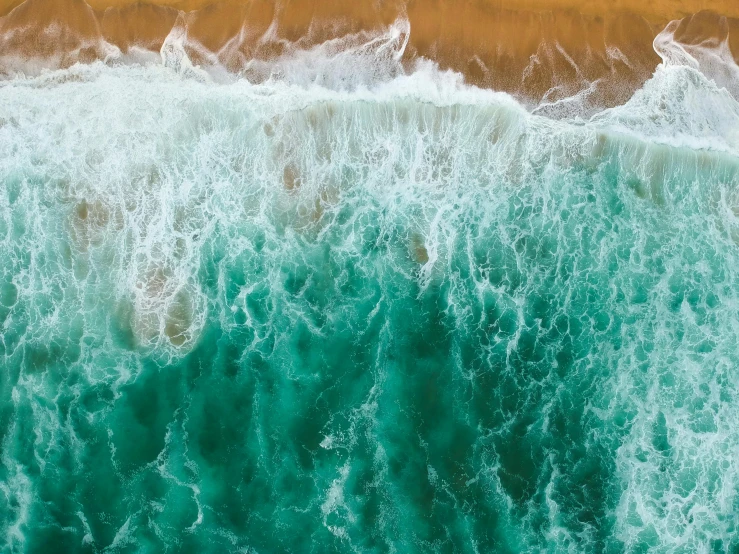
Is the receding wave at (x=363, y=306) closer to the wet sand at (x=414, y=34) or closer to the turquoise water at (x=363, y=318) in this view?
the turquoise water at (x=363, y=318)

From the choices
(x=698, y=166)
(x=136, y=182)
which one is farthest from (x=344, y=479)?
(x=698, y=166)

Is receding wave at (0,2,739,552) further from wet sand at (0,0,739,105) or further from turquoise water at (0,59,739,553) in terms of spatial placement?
wet sand at (0,0,739,105)

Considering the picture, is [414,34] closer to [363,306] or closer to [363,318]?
[363,306]

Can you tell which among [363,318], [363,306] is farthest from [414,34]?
[363,318]

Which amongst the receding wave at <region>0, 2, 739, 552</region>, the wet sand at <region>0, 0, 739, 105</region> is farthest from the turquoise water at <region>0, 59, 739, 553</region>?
the wet sand at <region>0, 0, 739, 105</region>

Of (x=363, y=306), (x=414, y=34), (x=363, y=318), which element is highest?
(x=414, y=34)

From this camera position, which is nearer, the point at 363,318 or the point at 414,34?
the point at 363,318
